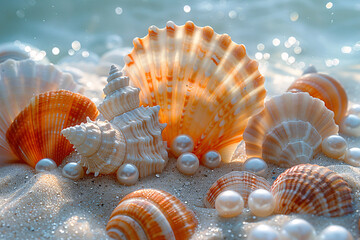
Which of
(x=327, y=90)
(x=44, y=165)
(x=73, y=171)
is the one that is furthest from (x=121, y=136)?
(x=327, y=90)

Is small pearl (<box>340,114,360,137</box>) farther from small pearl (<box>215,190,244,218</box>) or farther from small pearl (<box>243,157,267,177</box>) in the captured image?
small pearl (<box>215,190,244,218</box>)

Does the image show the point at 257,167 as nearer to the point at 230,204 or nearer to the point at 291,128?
the point at 291,128

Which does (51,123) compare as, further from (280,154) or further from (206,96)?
(280,154)

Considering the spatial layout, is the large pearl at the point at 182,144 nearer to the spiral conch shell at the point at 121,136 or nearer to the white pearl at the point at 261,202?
the spiral conch shell at the point at 121,136

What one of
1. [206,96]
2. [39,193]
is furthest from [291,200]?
[39,193]

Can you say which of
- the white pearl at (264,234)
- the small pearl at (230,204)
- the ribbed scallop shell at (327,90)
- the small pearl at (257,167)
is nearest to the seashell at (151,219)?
the small pearl at (230,204)

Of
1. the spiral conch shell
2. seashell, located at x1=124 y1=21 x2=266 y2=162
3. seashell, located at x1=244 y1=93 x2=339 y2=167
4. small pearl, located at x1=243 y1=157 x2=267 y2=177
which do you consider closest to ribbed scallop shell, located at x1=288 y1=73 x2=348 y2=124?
seashell, located at x1=244 y1=93 x2=339 y2=167
